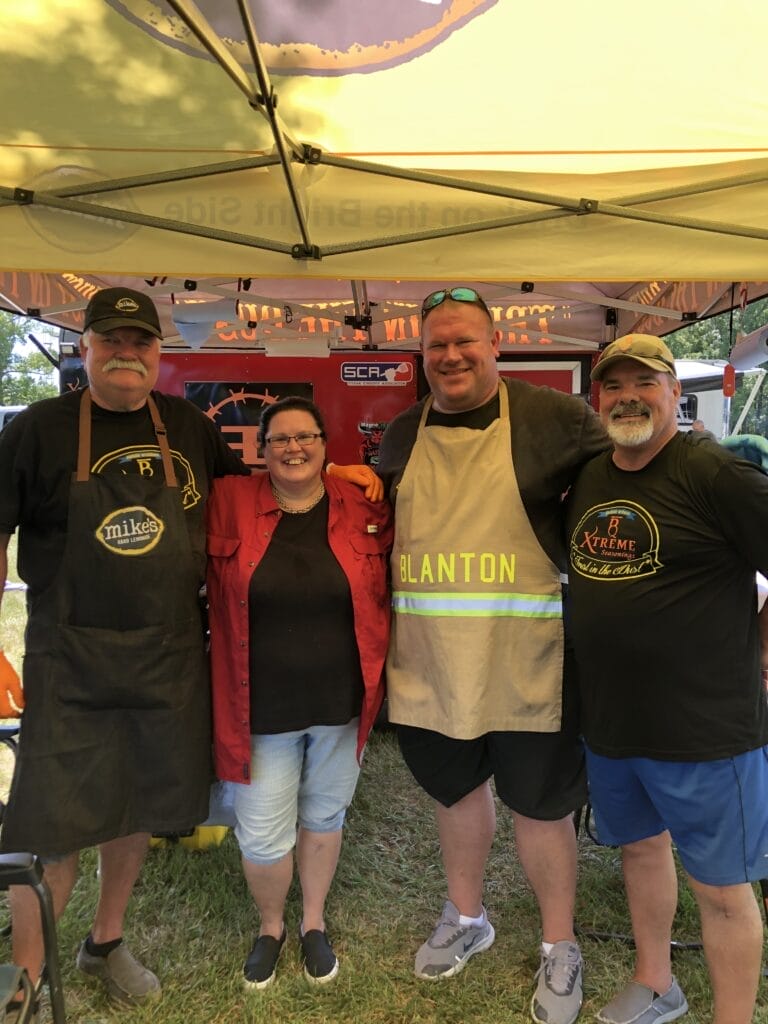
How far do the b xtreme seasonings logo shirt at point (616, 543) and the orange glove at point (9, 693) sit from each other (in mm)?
1586

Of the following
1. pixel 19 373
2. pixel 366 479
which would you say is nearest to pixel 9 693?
pixel 366 479

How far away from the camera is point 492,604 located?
2035 millimetres

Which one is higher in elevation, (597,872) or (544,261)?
(544,261)

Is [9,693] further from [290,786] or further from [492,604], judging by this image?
[492,604]

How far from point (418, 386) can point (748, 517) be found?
403 centimetres

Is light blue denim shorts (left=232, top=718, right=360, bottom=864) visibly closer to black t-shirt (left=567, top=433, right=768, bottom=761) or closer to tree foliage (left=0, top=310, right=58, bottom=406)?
black t-shirt (left=567, top=433, right=768, bottom=761)

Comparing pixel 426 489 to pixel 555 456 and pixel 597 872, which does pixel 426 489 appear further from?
pixel 597 872

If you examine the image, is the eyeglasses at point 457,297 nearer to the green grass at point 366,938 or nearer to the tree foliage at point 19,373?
the green grass at point 366,938

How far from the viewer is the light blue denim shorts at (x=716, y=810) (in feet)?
5.52

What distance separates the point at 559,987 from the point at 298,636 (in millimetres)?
1360

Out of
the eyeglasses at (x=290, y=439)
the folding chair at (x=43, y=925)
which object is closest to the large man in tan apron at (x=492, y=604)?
the eyeglasses at (x=290, y=439)

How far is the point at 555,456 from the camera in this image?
2055 mm

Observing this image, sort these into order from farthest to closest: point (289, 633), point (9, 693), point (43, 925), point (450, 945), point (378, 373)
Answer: point (378, 373), point (450, 945), point (289, 633), point (9, 693), point (43, 925)

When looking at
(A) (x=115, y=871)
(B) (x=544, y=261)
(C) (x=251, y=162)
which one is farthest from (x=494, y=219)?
(A) (x=115, y=871)
